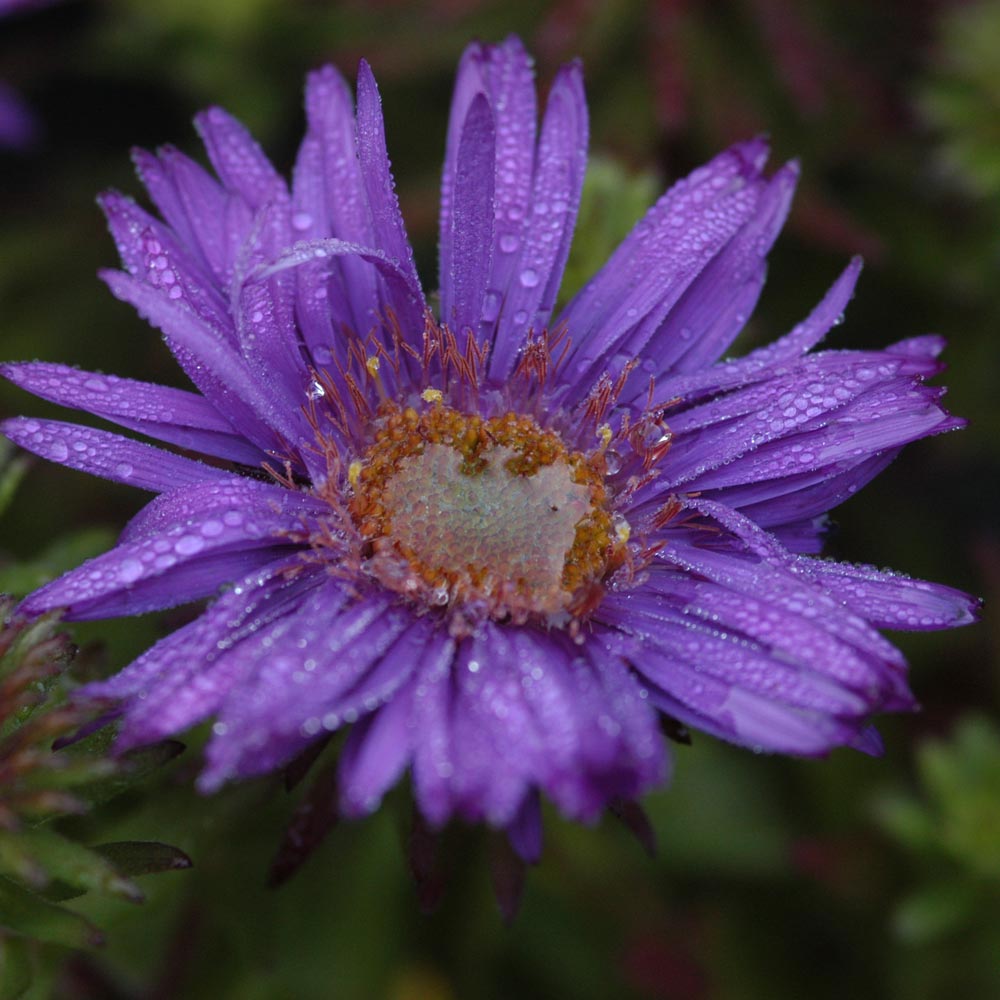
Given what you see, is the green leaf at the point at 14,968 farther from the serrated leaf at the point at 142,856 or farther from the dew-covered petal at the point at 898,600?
the dew-covered petal at the point at 898,600

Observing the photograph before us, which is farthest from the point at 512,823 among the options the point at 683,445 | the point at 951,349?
the point at 951,349

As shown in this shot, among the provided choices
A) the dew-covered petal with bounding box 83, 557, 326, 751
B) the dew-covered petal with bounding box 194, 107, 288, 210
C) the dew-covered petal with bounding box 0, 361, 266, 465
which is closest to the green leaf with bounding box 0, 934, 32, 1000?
the dew-covered petal with bounding box 83, 557, 326, 751

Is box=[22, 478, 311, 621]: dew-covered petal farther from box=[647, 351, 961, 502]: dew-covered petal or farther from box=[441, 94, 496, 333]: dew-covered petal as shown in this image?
box=[647, 351, 961, 502]: dew-covered petal

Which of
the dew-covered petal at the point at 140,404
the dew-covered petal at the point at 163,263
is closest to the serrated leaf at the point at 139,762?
the dew-covered petal at the point at 140,404

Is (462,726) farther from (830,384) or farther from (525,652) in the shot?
(830,384)

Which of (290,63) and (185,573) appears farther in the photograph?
(290,63)
